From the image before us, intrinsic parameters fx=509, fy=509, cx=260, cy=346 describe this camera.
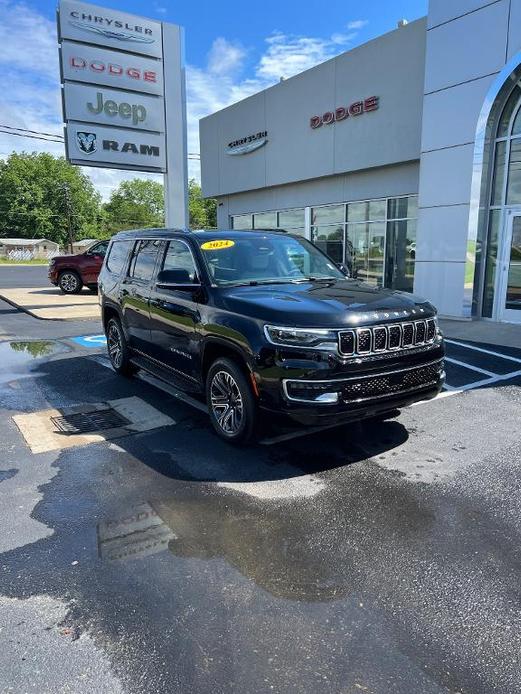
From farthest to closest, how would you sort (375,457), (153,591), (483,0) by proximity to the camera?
(483,0)
(375,457)
(153,591)

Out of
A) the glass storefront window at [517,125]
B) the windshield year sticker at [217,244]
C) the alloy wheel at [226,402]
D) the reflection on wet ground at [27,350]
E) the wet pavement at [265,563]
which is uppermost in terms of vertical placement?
the glass storefront window at [517,125]

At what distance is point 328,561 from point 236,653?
0.86 meters

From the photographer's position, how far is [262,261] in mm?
5309

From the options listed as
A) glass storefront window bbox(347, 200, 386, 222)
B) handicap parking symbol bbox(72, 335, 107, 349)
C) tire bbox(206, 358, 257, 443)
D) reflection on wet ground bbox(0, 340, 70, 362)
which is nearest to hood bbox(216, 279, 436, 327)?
tire bbox(206, 358, 257, 443)

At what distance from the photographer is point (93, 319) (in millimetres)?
12609

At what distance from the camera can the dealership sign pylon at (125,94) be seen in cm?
1359

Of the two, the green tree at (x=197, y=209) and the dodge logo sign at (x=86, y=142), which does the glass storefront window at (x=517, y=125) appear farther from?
the green tree at (x=197, y=209)

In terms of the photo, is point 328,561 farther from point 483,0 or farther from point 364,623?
point 483,0

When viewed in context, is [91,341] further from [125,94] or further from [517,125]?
[517,125]

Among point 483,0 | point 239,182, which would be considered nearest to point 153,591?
point 483,0

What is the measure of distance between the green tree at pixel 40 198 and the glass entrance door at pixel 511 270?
93351 millimetres

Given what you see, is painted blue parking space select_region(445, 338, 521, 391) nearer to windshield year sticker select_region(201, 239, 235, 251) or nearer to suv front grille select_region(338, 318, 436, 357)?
suv front grille select_region(338, 318, 436, 357)

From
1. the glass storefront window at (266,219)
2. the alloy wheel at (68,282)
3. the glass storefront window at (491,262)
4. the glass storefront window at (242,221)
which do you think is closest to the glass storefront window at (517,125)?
the glass storefront window at (491,262)

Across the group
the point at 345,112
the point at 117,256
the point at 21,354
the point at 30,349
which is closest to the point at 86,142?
the point at 30,349
